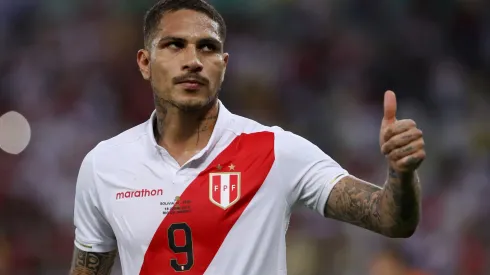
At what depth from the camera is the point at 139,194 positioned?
3.76m

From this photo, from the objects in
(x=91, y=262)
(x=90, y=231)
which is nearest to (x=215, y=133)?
(x=90, y=231)

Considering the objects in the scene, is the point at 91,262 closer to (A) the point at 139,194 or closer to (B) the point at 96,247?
(B) the point at 96,247

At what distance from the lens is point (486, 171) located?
27.0ft

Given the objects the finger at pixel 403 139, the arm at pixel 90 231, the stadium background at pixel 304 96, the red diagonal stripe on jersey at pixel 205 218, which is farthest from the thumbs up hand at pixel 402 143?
the stadium background at pixel 304 96

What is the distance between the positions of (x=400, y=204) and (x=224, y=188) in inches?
33.0

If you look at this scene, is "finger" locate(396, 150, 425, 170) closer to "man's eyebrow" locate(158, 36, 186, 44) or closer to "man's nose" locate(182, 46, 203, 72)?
"man's nose" locate(182, 46, 203, 72)

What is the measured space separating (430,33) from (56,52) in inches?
161

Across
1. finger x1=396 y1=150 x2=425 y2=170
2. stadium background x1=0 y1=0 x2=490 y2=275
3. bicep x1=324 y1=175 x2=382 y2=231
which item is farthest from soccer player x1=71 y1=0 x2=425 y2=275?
stadium background x1=0 y1=0 x2=490 y2=275

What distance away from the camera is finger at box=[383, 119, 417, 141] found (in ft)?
9.34

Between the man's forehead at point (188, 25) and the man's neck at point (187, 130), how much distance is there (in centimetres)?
31

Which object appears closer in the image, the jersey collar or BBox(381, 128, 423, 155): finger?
BBox(381, 128, 423, 155): finger

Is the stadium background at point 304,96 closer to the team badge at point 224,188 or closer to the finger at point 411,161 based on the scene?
the team badge at point 224,188

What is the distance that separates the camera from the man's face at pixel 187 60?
3.81 meters

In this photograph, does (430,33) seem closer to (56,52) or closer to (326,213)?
(56,52)
